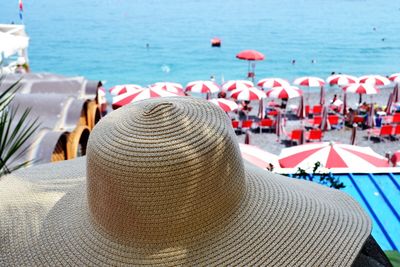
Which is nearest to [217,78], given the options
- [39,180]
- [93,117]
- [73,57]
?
[73,57]

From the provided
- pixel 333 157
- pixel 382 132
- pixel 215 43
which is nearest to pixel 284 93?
pixel 382 132

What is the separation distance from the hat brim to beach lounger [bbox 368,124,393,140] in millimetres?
13616

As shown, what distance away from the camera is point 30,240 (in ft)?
6.75

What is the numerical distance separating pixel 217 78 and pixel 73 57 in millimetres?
16727

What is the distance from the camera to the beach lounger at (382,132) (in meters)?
14.9

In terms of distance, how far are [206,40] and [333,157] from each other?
45176 millimetres

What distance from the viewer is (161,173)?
1720mm

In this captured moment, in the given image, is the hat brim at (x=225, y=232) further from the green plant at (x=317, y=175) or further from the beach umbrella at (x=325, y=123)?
the beach umbrella at (x=325, y=123)

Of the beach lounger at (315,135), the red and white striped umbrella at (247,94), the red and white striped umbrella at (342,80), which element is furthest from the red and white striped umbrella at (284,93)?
the red and white striped umbrella at (342,80)

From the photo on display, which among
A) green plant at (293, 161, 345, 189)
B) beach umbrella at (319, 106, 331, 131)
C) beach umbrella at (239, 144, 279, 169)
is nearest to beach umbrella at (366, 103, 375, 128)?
beach umbrella at (319, 106, 331, 131)

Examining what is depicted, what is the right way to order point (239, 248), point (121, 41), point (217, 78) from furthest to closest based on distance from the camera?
point (121, 41), point (217, 78), point (239, 248)

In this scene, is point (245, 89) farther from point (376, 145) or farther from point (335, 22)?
point (335, 22)

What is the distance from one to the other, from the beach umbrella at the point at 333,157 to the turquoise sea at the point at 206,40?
26.4 meters

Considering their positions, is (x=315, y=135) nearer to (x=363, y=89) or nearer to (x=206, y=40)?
(x=363, y=89)
